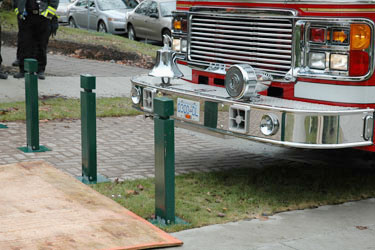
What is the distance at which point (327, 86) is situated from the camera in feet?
17.6

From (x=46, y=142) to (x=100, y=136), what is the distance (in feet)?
2.41

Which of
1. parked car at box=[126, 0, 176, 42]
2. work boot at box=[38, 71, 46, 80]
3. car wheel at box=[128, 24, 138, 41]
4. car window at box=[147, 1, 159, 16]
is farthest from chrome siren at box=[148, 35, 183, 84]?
car wheel at box=[128, 24, 138, 41]

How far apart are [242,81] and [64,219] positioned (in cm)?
178

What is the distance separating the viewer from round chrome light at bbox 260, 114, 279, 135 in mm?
5152

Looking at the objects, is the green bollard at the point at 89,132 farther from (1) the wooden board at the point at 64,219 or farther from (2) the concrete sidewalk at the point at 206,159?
(2) the concrete sidewalk at the point at 206,159

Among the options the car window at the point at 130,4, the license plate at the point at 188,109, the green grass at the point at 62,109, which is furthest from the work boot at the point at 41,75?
the car window at the point at 130,4

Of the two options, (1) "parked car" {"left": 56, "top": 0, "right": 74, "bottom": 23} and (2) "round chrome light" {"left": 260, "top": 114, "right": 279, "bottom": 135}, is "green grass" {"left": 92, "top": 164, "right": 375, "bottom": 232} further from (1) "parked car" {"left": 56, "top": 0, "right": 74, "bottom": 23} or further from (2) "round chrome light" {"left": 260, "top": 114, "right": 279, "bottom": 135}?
(1) "parked car" {"left": 56, "top": 0, "right": 74, "bottom": 23}

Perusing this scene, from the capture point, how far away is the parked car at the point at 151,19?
2012cm

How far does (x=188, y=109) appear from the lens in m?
5.95

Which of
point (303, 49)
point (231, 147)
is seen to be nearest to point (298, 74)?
point (303, 49)

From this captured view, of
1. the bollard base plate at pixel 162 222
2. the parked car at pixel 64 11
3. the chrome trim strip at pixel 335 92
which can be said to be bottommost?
the bollard base plate at pixel 162 222

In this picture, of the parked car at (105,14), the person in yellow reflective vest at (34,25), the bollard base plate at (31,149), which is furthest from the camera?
the parked car at (105,14)

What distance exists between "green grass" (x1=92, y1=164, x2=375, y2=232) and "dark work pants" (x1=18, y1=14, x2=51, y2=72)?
5.57 metres

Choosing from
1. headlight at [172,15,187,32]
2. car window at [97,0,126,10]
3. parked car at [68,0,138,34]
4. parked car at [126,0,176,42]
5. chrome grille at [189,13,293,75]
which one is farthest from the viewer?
car window at [97,0,126,10]
